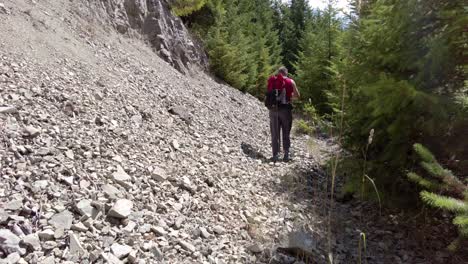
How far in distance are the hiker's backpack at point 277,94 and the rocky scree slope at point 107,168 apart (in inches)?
47.9

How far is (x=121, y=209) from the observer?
365 cm

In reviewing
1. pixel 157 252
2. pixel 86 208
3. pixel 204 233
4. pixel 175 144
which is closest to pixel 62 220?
pixel 86 208

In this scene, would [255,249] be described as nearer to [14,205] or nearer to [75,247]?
[75,247]

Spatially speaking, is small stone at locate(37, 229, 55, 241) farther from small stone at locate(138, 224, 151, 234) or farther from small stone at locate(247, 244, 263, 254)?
small stone at locate(247, 244, 263, 254)

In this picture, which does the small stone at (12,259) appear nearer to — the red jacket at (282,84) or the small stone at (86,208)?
the small stone at (86,208)

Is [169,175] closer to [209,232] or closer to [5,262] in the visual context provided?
[209,232]

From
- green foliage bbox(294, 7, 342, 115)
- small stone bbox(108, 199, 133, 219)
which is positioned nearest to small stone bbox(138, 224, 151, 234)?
small stone bbox(108, 199, 133, 219)

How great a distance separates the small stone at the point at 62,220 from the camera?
3.14 meters

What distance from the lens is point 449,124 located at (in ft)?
13.0

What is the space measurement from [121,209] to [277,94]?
194 inches

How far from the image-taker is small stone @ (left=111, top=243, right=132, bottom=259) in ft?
10.2

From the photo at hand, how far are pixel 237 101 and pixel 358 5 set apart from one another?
10369 mm

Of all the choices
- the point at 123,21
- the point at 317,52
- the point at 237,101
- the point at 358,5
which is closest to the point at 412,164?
the point at 358,5

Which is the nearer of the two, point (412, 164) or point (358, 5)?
point (358, 5)
